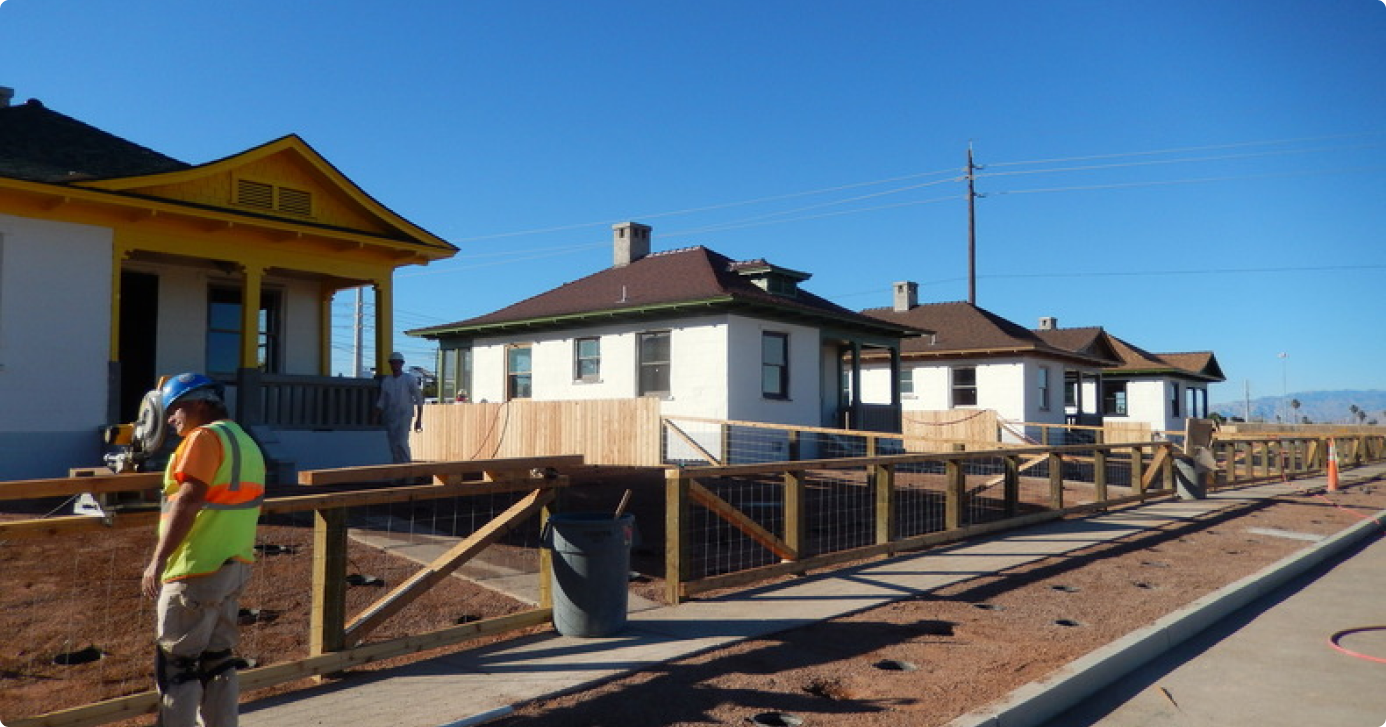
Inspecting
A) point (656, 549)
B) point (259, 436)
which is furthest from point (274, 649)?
point (259, 436)

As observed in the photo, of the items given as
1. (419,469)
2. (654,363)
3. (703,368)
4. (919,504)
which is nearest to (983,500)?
(919,504)

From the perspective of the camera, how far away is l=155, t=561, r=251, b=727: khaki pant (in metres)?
4.19

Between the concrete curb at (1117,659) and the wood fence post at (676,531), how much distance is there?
3011 millimetres

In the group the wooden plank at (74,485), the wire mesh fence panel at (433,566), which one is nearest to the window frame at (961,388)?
the wire mesh fence panel at (433,566)

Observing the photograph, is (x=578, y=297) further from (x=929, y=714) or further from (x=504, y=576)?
(x=929, y=714)

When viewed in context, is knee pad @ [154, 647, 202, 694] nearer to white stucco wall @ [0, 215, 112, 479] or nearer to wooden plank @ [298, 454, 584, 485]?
wooden plank @ [298, 454, 584, 485]

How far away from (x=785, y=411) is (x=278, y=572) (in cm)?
1605

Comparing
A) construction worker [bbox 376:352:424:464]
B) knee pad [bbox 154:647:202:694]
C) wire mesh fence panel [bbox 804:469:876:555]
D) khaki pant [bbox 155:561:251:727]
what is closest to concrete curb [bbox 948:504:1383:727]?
khaki pant [bbox 155:561:251:727]

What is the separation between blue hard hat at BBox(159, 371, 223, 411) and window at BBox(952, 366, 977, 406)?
30.6 meters

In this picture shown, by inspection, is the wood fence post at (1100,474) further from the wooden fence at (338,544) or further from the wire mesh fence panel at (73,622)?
the wire mesh fence panel at (73,622)

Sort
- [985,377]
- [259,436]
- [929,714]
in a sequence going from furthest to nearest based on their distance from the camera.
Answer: [985,377]
[259,436]
[929,714]

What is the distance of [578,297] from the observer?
26.2 meters

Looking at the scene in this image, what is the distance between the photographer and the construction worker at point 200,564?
4.15m

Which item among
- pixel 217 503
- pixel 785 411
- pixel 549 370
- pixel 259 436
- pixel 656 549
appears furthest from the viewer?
pixel 549 370
